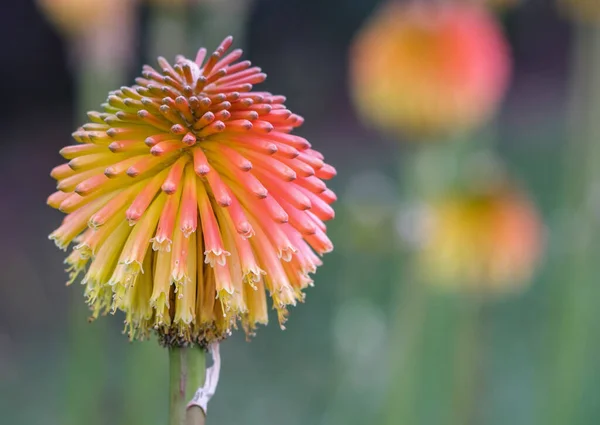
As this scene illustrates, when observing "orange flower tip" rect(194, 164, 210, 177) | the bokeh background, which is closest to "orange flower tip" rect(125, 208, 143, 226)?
"orange flower tip" rect(194, 164, 210, 177)

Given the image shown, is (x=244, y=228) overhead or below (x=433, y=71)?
below

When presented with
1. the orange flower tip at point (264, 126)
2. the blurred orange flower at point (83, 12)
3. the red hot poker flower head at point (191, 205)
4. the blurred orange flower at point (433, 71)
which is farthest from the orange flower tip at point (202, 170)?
the blurred orange flower at point (83, 12)

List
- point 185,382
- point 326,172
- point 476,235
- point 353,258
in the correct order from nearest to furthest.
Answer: point 185,382, point 326,172, point 476,235, point 353,258

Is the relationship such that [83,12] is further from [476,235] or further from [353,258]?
[353,258]

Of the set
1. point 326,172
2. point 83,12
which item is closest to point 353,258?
point 83,12

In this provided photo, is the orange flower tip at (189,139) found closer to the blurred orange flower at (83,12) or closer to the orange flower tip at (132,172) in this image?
the orange flower tip at (132,172)

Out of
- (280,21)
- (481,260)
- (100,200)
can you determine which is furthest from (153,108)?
(280,21)

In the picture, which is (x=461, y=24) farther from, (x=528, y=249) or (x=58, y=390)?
(x=58, y=390)
